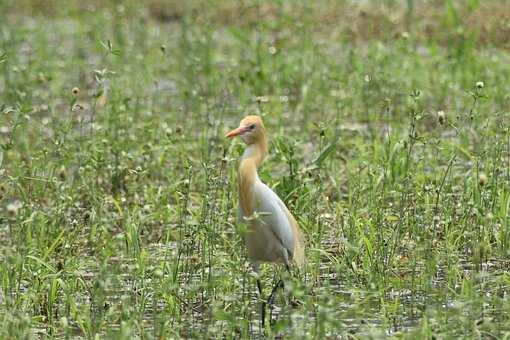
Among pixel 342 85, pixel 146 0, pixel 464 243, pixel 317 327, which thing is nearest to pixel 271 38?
pixel 146 0

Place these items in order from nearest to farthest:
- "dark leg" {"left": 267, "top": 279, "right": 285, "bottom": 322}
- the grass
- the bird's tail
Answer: the grass
"dark leg" {"left": 267, "top": 279, "right": 285, "bottom": 322}
the bird's tail

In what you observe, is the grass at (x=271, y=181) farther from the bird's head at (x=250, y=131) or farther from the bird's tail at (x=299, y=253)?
the bird's head at (x=250, y=131)

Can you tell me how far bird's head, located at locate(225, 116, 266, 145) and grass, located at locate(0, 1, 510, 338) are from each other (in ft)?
0.86

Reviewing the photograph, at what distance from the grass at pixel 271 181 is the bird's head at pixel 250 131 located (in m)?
0.26

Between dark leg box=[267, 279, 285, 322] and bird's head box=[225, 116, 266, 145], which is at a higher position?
bird's head box=[225, 116, 266, 145]

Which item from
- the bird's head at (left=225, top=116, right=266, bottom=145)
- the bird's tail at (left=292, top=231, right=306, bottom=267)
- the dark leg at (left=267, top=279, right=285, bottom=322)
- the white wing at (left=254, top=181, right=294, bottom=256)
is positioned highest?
the bird's head at (left=225, top=116, right=266, bottom=145)

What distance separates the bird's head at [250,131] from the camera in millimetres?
6871

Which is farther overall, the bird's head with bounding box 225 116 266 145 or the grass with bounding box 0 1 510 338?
the bird's head with bounding box 225 116 266 145

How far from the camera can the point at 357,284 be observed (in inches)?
277

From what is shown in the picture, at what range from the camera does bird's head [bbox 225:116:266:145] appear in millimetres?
6871

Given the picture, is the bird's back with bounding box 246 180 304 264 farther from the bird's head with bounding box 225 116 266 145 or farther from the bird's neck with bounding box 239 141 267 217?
the bird's head with bounding box 225 116 266 145

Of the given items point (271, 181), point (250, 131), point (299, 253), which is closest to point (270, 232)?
point (299, 253)

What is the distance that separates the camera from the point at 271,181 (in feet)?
28.3

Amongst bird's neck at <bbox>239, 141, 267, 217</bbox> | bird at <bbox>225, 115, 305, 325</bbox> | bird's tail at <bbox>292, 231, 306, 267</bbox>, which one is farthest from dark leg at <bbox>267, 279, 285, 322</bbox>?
bird's neck at <bbox>239, 141, 267, 217</bbox>
